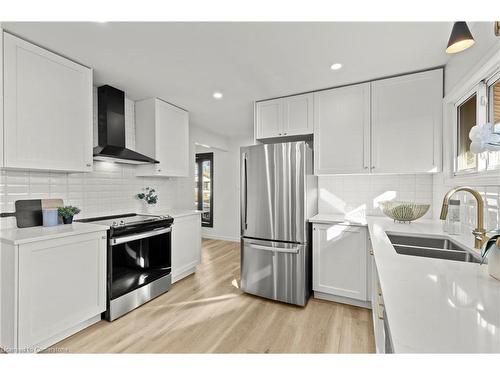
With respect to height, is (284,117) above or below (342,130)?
above

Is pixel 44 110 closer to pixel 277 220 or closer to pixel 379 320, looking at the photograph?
pixel 277 220

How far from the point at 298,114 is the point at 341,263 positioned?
1.75m

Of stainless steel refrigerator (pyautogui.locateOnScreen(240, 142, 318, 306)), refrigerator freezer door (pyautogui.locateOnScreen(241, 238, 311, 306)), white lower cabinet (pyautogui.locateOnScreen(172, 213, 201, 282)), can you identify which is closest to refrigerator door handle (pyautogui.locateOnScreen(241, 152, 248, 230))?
stainless steel refrigerator (pyautogui.locateOnScreen(240, 142, 318, 306))

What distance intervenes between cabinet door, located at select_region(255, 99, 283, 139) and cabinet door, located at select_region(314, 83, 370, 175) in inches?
17.3

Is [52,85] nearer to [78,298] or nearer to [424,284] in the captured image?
[78,298]

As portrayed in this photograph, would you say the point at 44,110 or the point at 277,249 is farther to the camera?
the point at 277,249

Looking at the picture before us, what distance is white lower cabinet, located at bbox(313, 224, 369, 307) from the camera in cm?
230

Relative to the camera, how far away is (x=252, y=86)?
2602 millimetres

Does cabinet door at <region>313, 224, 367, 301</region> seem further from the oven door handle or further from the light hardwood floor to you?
the oven door handle

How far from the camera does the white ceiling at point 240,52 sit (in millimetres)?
1648

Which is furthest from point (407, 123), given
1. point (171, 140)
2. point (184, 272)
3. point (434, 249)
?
point (184, 272)

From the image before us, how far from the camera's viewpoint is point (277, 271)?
8.13 feet

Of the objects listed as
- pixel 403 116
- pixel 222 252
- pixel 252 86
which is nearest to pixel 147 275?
pixel 222 252
